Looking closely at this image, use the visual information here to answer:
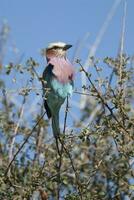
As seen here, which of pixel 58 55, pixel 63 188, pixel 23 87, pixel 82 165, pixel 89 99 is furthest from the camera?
pixel 89 99

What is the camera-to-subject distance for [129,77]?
Answer: 284cm

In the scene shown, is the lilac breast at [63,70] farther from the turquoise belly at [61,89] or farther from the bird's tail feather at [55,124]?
the bird's tail feather at [55,124]

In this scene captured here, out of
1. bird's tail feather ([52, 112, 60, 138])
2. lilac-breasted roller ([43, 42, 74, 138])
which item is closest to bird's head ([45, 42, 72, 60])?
lilac-breasted roller ([43, 42, 74, 138])

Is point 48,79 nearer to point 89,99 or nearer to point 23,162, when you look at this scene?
point 23,162

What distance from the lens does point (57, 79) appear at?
9.76 ft

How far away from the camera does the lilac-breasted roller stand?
2.95 meters

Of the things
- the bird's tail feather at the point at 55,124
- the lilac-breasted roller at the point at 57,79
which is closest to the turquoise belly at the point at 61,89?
the lilac-breasted roller at the point at 57,79

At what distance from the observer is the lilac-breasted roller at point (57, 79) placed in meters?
2.95

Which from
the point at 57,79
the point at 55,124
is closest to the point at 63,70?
the point at 57,79

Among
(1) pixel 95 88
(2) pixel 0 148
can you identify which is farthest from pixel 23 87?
(2) pixel 0 148

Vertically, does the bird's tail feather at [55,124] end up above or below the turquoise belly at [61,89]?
below

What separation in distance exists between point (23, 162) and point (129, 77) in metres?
1.28

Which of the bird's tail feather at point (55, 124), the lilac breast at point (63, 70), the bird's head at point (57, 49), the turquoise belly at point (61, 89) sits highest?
the bird's head at point (57, 49)

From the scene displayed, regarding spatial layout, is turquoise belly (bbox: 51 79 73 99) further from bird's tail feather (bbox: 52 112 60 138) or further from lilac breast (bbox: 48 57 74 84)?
Result: bird's tail feather (bbox: 52 112 60 138)
